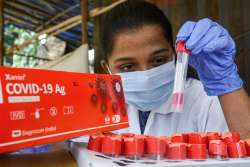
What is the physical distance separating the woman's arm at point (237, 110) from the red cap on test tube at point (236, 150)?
0.41m

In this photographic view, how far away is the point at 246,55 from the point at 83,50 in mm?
1232

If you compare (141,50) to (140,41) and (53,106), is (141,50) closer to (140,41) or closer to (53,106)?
(140,41)

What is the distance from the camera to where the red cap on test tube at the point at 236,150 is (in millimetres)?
575

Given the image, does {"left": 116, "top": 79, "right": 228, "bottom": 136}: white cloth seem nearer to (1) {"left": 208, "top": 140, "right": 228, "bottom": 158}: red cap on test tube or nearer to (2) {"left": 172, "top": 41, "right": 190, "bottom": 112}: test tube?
(2) {"left": 172, "top": 41, "right": 190, "bottom": 112}: test tube

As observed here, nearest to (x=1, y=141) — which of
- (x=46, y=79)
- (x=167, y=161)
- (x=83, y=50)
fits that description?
(x=46, y=79)

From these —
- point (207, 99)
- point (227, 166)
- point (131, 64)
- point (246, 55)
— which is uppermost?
point (246, 55)

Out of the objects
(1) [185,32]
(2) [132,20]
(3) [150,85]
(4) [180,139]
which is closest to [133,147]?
(4) [180,139]

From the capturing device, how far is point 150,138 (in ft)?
1.92

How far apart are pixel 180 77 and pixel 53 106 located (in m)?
0.38

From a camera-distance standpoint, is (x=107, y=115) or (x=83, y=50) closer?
(x=107, y=115)

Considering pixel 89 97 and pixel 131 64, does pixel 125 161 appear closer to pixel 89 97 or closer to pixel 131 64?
pixel 89 97

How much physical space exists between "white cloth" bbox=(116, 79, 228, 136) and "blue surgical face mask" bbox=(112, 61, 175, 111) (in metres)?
0.03

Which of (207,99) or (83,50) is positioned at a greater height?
(83,50)

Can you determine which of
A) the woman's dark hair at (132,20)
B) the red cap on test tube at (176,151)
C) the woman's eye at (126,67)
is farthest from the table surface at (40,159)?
the woman's dark hair at (132,20)
